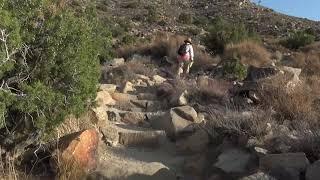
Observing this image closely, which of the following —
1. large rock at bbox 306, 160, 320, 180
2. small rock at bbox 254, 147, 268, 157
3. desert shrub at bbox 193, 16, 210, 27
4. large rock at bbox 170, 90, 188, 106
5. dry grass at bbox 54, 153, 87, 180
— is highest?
large rock at bbox 306, 160, 320, 180

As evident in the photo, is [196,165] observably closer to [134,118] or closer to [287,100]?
[287,100]

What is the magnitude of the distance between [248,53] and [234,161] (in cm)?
1383

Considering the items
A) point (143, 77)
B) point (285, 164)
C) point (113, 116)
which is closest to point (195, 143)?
point (113, 116)

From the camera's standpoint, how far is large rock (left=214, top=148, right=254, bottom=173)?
8.41 metres

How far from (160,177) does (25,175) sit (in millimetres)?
2029

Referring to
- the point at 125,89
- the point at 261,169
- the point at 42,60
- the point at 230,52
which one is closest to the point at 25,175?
the point at 42,60

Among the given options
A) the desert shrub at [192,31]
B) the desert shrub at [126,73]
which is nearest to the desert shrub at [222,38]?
the desert shrub at [126,73]

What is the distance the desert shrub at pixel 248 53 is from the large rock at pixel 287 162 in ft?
42.4

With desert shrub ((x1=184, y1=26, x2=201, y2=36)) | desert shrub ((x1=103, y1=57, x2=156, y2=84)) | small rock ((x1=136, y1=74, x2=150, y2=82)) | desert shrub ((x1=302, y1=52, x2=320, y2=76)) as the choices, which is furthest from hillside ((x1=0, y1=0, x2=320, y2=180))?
desert shrub ((x1=184, y1=26, x2=201, y2=36))

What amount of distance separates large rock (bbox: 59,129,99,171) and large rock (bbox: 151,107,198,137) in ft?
7.47

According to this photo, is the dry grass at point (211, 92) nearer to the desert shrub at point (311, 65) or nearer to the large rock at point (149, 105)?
the large rock at point (149, 105)

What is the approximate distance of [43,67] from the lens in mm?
8703

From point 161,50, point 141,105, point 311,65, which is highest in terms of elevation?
point 141,105

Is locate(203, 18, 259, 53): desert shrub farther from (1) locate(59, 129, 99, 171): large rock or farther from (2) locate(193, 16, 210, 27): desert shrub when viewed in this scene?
(2) locate(193, 16, 210, 27): desert shrub
